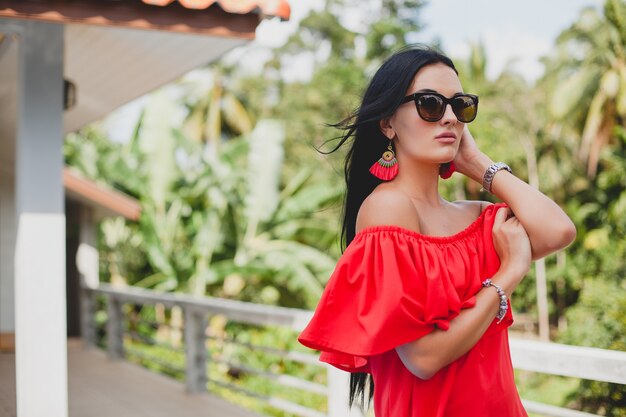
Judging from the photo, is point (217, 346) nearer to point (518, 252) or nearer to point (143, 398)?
point (143, 398)

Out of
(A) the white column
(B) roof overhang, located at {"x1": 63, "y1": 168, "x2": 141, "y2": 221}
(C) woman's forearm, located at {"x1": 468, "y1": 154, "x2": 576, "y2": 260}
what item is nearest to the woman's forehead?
(C) woman's forearm, located at {"x1": 468, "y1": 154, "x2": 576, "y2": 260}

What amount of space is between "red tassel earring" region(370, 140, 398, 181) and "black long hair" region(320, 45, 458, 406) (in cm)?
3

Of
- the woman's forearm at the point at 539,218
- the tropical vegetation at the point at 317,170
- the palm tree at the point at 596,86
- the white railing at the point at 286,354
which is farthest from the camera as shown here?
the palm tree at the point at 596,86

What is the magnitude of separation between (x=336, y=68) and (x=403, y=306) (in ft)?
80.2

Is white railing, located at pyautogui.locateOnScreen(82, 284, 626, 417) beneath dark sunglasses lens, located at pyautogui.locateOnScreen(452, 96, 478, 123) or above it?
beneath

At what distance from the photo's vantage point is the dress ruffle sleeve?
153 cm

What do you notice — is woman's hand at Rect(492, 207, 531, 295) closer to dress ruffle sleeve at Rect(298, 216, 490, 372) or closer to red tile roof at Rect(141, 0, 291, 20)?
dress ruffle sleeve at Rect(298, 216, 490, 372)

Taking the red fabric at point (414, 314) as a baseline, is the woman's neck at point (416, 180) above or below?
above

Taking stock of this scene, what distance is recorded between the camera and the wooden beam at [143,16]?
3.38 metres

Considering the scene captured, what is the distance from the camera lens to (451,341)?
5.05ft

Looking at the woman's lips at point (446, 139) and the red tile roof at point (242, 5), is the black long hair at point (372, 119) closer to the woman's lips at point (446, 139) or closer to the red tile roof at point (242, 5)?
the woman's lips at point (446, 139)

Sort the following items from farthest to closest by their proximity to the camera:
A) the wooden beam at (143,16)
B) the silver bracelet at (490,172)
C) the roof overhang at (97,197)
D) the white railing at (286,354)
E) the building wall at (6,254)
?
the roof overhang at (97,197) → the building wall at (6,254) → the wooden beam at (143,16) → the white railing at (286,354) → the silver bracelet at (490,172)

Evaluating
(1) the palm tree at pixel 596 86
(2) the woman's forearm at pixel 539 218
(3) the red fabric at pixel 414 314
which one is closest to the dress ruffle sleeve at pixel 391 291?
(3) the red fabric at pixel 414 314

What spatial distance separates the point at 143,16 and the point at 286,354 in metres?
3.05
